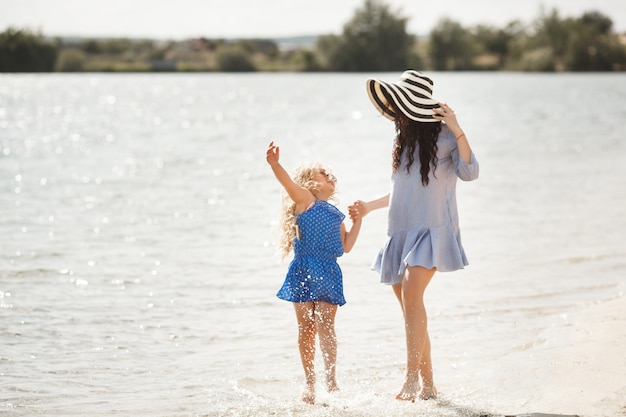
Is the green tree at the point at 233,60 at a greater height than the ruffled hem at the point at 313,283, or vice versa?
the green tree at the point at 233,60

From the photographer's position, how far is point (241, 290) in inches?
357

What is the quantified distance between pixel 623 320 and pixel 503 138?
2426cm

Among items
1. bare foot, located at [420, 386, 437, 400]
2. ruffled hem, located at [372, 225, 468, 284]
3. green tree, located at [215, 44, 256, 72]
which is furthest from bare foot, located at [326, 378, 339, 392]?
green tree, located at [215, 44, 256, 72]

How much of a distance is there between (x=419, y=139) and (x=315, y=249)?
878 millimetres

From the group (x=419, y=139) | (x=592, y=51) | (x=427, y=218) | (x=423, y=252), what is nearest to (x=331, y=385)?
(x=423, y=252)

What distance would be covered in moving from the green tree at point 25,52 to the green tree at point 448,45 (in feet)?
156

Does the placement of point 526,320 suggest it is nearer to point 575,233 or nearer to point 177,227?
point 575,233

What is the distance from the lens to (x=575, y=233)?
11930mm

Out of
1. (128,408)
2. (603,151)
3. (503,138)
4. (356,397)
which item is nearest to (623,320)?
(356,397)

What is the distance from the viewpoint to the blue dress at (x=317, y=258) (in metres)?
5.59

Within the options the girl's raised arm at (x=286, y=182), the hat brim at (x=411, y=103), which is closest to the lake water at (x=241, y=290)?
the girl's raised arm at (x=286, y=182)

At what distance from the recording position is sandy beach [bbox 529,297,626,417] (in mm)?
5426

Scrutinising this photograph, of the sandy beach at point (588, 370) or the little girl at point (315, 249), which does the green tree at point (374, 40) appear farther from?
the little girl at point (315, 249)

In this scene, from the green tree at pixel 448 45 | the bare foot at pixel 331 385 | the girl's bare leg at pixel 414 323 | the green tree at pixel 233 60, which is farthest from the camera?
the green tree at pixel 233 60
